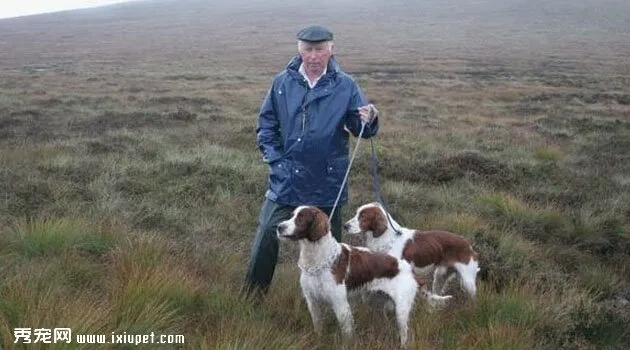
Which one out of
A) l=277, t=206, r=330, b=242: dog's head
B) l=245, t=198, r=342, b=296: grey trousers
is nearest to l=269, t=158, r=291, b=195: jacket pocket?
l=245, t=198, r=342, b=296: grey trousers

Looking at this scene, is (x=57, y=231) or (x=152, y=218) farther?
(x=152, y=218)

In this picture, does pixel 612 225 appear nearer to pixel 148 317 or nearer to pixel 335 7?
pixel 148 317

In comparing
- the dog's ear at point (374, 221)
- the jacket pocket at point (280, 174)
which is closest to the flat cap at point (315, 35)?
the jacket pocket at point (280, 174)

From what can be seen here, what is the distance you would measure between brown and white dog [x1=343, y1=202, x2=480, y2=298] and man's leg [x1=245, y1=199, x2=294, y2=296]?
76 centimetres

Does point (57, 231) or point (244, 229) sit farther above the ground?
point (57, 231)

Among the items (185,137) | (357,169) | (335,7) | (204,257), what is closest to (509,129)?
(357,169)

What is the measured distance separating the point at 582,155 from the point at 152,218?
962cm

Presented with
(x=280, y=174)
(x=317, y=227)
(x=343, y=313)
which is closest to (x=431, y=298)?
(x=343, y=313)

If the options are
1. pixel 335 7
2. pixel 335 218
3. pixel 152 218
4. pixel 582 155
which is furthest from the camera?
pixel 335 7

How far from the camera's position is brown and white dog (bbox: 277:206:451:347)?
15.3 ft

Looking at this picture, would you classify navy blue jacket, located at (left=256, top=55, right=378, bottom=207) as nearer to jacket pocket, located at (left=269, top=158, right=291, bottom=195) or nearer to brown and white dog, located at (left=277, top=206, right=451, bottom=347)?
jacket pocket, located at (left=269, top=158, right=291, bottom=195)

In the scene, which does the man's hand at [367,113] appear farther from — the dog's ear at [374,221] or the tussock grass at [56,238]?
the tussock grass at [56,238]

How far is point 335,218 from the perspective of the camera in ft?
17.8

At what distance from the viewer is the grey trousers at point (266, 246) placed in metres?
5.28
